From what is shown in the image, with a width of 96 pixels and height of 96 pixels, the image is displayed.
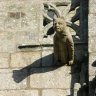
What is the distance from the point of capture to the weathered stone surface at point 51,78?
30.9 feet

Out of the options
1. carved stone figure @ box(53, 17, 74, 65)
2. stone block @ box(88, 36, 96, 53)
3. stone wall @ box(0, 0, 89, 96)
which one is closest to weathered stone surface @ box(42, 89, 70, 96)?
stone wall @ box(0, 0, 89, 96)

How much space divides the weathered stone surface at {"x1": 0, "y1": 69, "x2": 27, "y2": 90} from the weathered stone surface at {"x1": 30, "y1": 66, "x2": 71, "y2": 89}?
129mm

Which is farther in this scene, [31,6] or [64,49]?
[31,6]

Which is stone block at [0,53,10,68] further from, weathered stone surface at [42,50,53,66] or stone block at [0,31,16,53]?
weathered stone surface at [42,50,53,66]

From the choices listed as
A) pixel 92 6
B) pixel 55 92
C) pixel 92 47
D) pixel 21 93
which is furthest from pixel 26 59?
pixel 92 6

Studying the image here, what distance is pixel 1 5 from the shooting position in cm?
1021

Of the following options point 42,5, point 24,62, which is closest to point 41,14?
point 42,5

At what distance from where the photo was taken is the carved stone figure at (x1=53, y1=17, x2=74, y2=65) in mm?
8914

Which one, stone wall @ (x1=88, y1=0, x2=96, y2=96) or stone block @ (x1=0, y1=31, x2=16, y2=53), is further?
stone block @ (x1=0, y1=31, x2=16, y2=53)

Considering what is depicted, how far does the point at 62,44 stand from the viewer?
9.23 m

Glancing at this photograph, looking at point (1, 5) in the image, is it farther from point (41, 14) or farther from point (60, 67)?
point (60, 67)

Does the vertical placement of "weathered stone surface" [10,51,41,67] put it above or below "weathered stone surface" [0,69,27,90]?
above

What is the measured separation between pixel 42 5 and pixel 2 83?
1339 millimetres

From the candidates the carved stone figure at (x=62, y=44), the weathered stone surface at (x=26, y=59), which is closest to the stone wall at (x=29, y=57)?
the weathered stone surface at (x=26, y=59)
